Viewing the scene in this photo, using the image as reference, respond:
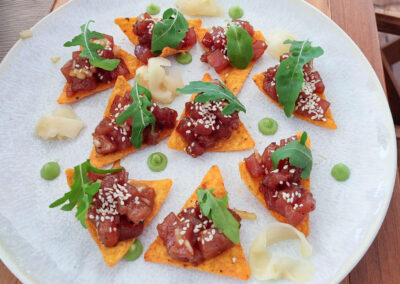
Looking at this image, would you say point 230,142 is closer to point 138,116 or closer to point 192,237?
point 138,116

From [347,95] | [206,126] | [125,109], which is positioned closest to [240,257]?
[206,126]

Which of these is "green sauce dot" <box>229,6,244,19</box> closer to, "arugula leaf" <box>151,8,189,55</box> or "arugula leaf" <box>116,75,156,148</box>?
Answer: "arugula leaf" <box>151,8,189,55</box>

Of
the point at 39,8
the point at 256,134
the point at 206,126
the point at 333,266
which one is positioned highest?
the point at 39,8

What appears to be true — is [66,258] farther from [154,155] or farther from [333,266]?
[333,266]

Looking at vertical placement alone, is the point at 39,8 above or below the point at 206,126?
above

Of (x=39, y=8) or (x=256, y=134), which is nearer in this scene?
(x=256, y=134)

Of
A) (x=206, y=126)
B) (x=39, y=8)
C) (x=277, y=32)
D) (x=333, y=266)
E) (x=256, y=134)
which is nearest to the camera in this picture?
(x=333, y=266)

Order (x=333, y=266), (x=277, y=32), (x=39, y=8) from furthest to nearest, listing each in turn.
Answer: (x=39, y=8)
(x=277, y=32)
(x=333, y=266)
